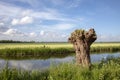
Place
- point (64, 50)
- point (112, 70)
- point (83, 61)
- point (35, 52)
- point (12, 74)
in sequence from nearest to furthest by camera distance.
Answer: point (12, 74), point (112, 70), point (83, 61), point (35, 52), point (64, 50)

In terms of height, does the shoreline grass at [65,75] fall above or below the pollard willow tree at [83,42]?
below

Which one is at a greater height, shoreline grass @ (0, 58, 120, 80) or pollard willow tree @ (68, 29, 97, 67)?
pollard willow tree @ (68, 29, 97, 67)

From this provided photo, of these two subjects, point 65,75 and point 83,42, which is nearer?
point 65,75

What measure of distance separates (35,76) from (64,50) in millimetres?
40360

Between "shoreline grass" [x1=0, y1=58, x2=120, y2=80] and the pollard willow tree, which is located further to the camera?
the pollard willow tree

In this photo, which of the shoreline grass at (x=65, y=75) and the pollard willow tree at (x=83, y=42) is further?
the pollard willow tree at (x=83, y=42)

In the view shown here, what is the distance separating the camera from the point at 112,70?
1248 centimetres

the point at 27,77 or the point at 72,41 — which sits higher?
the point at 72,41

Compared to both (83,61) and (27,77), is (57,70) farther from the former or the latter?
(83,61)

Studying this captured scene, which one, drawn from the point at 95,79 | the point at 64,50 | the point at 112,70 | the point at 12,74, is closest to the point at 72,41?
the point at 112,70

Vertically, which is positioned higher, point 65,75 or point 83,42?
point 83,42

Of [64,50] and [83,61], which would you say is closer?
[83,61]

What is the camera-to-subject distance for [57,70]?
11875 millimetres

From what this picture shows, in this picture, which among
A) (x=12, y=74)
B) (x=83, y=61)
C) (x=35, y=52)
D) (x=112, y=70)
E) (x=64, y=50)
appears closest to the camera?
(x=12, y=74)
